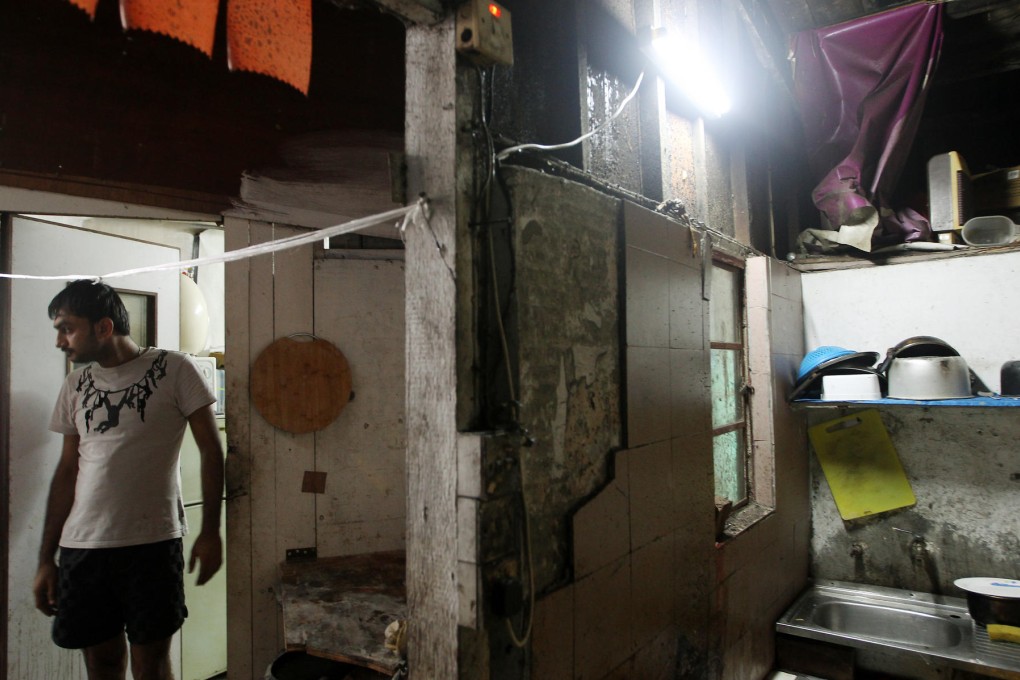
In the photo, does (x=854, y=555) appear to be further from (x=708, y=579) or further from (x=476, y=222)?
(x=476, y=222)

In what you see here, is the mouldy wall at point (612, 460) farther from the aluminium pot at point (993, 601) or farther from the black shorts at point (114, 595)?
the black shorts at point (114, 595)

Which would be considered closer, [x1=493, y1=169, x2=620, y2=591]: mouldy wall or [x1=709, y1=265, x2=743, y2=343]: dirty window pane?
[x1=493, y1=169, x2=620, y2=591]: mouldy wall

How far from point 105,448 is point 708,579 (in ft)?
9.07

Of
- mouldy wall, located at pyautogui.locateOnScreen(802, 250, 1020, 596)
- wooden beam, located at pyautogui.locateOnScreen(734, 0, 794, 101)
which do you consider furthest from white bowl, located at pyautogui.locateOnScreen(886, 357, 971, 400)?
wooden beam, located at pyautogui.locateOnScreen(734, 0, 794, 101)

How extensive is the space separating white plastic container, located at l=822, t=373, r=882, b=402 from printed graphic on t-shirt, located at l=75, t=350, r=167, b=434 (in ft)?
11.9

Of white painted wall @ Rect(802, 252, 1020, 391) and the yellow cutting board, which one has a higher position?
white painted wall @ Rect(802, 252, 1020, 391)

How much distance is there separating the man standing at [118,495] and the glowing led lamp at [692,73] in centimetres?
256

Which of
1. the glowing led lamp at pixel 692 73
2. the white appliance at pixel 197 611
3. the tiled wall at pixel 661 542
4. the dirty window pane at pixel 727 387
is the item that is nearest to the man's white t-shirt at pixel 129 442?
the white appliance at pixel 197 611

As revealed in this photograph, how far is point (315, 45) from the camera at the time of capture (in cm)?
267

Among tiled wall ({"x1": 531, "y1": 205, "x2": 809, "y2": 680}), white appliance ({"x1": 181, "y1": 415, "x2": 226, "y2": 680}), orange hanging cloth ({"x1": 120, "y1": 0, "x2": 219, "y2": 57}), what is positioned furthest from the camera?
Result: white appliance ({"x1": 181, "y1": 415, "x2": 226, "y2": 680})

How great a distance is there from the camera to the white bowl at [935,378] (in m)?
3.12

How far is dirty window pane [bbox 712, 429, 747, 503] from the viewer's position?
3.33 m

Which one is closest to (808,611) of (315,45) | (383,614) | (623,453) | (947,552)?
(947,552)

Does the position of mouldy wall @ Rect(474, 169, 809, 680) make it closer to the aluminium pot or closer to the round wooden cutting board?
the aluminium pot
